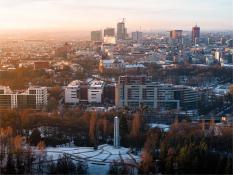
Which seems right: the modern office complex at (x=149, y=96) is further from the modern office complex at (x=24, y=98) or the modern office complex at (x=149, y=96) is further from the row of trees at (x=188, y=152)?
the row of trees at (x=188, y=152)

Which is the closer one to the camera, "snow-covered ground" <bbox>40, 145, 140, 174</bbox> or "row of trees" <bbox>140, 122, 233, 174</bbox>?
"row of trees" <bbox>140, 122, 233, 174</bbox>

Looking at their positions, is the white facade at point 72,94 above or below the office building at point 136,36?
below

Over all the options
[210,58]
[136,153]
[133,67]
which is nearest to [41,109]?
[136,153]

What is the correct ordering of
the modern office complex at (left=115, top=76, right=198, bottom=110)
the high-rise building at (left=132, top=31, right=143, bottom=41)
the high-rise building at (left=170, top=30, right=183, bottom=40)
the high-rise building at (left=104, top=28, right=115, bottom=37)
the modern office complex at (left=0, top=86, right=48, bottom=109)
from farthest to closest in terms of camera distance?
the high-rise building at (left=132, top=31, right=143, bottom=41)
the high-rise building at (left=104, top=28, right=115, bottom=37)
the high-rise building at (left=170, top=30, right=183, bottom=40)
the modern office complex at (left=115, top=76, right=198, bottom=110)
the modern office complex at (left=0, top=86, right=48, bottom=109)

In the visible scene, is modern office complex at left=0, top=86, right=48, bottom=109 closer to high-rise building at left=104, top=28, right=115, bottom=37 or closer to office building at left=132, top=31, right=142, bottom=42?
high-rise building at left=104, top=28, right=115, bottom=37

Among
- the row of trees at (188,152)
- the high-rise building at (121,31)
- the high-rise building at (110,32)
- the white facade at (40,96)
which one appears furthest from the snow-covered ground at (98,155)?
the high-rise building at (110,32)

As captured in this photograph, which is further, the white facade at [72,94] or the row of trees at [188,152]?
the white facade at [72,94]

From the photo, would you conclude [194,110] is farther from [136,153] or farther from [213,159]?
[213,159]

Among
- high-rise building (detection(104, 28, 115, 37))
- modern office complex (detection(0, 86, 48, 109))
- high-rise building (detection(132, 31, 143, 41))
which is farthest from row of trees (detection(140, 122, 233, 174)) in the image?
high-rise building (detection(132, 31, 143, 41))

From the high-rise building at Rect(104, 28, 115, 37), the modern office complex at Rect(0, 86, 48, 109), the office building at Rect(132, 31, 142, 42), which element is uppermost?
the high-rise building at Rect(104, 28, 115, 37)
